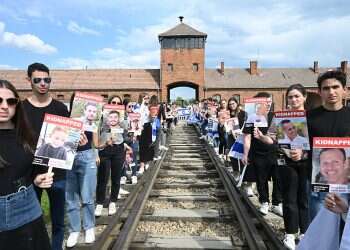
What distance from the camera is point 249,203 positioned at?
750cm

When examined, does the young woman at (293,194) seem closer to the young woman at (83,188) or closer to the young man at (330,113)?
the young man at (330,113)

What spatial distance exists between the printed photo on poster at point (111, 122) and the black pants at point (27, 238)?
11.3ft

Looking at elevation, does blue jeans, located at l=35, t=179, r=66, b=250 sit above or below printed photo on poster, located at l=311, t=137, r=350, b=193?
below

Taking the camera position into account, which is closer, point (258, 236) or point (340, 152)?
point (340, 152)

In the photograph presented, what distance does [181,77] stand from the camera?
57094 mm

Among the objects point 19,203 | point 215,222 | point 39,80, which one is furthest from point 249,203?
point 19,203

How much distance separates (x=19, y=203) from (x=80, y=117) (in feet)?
7.31

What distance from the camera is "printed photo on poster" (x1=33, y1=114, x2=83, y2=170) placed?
3350mm

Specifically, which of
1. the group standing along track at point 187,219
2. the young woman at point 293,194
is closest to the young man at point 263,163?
the group standing along track at point 187,219

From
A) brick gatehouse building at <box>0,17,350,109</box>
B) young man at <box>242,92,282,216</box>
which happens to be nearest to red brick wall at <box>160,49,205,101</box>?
brick gatehouse building at <box>0,17,350,109</box>

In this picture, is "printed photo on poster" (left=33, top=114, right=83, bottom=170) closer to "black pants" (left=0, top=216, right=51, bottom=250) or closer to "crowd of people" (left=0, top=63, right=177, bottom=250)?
"crowd of people" (left=0, top=63, right=177, bottom=250)

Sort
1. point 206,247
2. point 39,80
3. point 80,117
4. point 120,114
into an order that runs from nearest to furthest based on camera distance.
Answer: point 39,80, point 80,117, point 206,247, point 120,114

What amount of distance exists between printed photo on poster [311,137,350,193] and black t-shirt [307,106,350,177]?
1.17 m

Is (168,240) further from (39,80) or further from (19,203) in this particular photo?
(19,203)
